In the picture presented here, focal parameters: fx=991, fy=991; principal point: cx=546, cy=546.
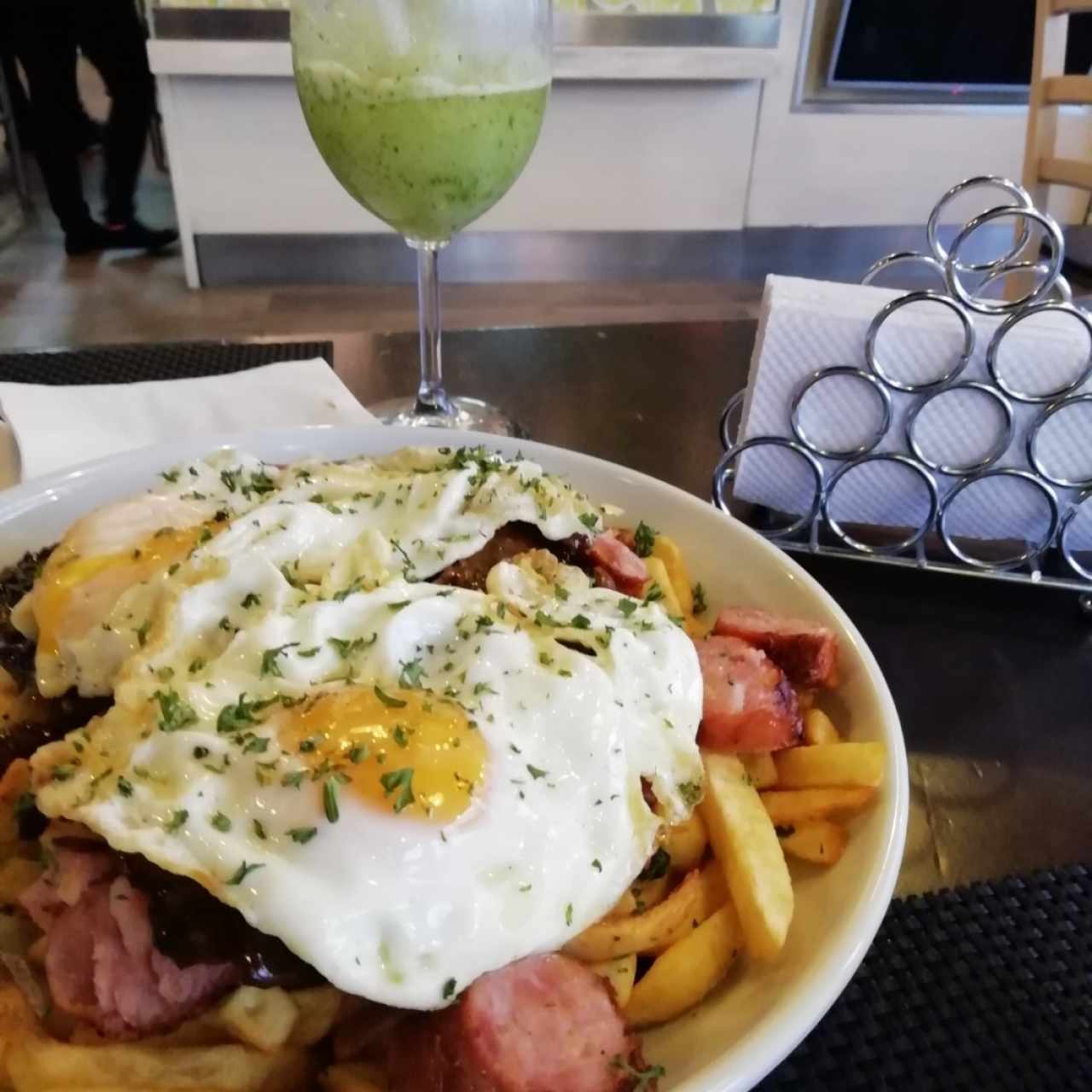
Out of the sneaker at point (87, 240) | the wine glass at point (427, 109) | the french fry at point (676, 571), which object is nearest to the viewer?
the french fry at point (676, 571)

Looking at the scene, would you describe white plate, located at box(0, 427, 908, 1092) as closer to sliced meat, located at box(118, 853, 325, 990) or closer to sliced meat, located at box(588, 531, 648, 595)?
sliced meat, located at box(588, 531, 648, 595)

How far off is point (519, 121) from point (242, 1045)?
4.94 ft

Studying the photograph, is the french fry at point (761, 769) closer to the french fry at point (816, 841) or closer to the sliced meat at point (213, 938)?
the french fry at point (816, 841)

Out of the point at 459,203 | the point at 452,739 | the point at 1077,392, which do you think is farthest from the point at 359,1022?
the point at 459,203

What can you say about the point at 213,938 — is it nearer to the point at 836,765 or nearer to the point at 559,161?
the point at 836,765

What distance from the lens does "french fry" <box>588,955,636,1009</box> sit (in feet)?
2.61

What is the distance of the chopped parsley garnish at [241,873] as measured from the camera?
0.73m

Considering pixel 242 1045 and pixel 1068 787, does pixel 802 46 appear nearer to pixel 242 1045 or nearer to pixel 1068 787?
pixel 1068 787

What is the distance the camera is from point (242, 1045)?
738 mm

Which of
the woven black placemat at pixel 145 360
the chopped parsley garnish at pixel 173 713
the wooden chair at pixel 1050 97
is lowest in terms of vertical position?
the woven black placemat at pixel 145 360

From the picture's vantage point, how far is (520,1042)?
0.69 metres

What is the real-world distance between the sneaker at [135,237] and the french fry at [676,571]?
5575mm

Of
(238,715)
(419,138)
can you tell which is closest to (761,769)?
(238,715)

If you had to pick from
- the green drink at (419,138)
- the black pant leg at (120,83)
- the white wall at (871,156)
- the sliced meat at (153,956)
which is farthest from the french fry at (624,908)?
the black pant leg at (120,83)
